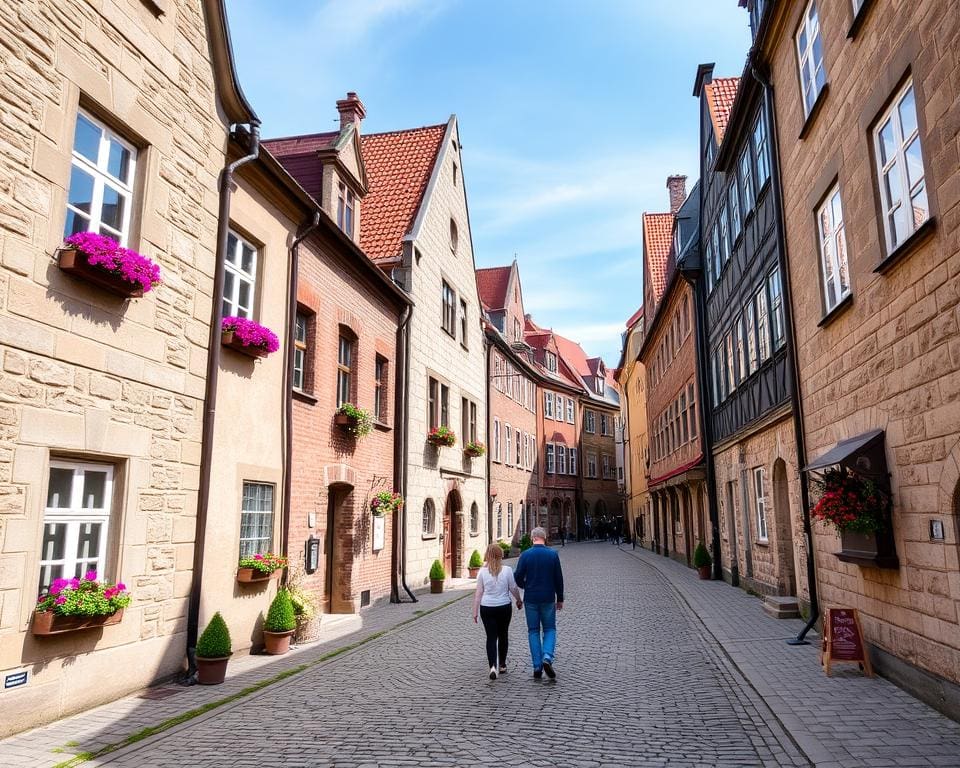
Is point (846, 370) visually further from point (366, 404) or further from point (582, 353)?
point (582, 353)

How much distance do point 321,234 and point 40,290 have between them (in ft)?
22.9

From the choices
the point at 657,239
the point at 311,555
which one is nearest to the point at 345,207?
the point at 311,555

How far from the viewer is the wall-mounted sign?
21.2ft

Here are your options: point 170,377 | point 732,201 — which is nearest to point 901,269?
point 170,377

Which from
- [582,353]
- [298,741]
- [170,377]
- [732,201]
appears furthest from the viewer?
[582,353]

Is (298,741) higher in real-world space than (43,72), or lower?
lower

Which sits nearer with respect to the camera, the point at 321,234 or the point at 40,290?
the point at 40,290

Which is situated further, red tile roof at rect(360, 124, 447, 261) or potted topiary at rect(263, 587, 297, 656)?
red tile roof at rect(360, 124, 447, 261)

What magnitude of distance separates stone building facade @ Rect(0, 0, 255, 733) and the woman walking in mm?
3438

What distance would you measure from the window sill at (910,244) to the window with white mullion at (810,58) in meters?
3.29

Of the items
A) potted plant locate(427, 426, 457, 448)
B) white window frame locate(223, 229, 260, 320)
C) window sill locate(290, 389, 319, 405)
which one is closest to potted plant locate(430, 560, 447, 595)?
potted plant locate(427, 426, 457, 448)

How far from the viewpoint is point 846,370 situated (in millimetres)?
9445

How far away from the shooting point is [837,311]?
954 centimetres

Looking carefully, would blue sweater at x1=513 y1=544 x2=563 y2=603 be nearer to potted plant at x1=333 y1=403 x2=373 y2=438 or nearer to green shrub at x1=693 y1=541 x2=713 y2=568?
potted plant at x1=333 y1=403 x2=373 y2=438
